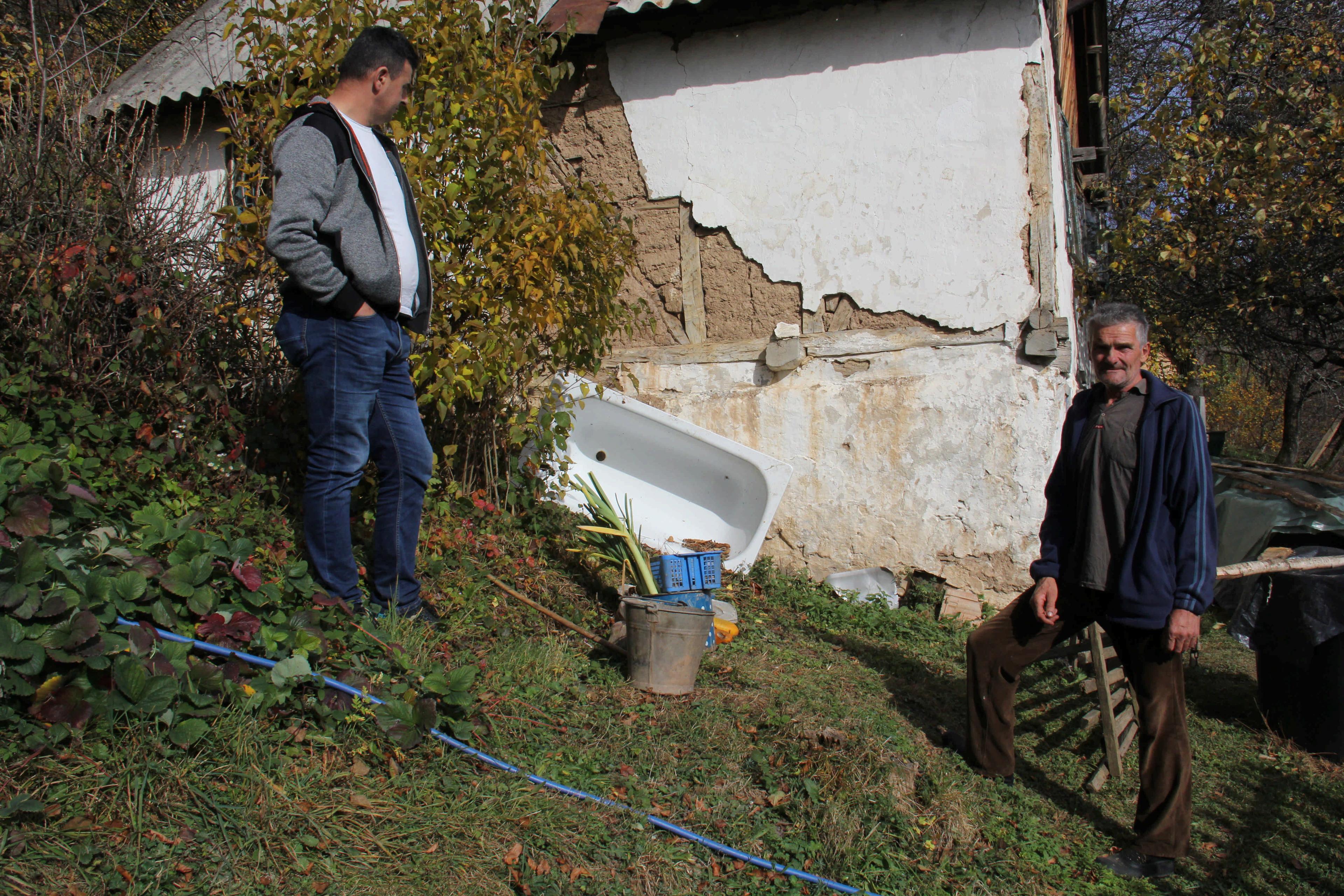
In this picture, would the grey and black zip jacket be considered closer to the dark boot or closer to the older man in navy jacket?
the older man in navy jacket

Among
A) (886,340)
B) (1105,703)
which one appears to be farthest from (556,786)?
(886,340)

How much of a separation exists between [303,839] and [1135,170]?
16082 millimetres

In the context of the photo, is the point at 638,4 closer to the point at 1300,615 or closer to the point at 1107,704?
the point at 1107,704

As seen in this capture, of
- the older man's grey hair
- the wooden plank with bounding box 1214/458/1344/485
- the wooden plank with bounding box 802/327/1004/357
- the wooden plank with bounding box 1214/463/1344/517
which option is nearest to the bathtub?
the wooden plank with bounding box 802/327/1004/357

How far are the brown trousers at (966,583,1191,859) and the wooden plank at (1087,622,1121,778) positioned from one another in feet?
1.02

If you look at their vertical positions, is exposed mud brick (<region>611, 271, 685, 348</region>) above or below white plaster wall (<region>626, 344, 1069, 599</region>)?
above

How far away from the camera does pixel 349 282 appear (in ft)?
9.12

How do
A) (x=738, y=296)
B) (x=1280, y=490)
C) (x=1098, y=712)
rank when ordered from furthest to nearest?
1. (x=1280, y=490)
2. (x=738, y=296)
3. (x=1098, y=712)

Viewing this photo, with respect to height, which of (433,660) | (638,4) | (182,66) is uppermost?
(182,66)

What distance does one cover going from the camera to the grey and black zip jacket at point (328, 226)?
2637mm

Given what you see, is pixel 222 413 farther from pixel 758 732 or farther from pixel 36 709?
pixel 758 732

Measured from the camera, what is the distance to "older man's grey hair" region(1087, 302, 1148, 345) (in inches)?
112

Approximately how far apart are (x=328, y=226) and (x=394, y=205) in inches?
11.2

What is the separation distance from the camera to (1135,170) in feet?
47.5
